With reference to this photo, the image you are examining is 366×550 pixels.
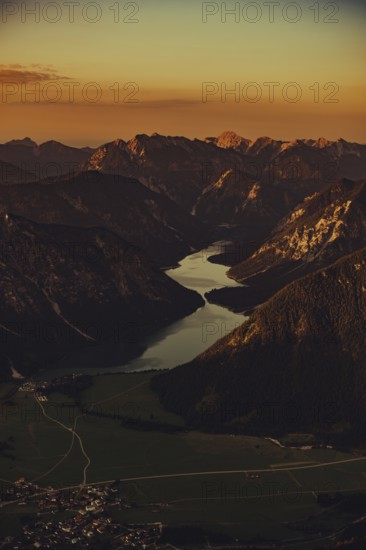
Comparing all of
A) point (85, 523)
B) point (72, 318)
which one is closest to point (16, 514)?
point (85, 523)

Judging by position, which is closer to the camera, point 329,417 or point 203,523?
point 203,523

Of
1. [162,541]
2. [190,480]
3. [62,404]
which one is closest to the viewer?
[162,541]

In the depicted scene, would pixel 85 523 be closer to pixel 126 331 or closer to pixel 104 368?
pixel 104 368

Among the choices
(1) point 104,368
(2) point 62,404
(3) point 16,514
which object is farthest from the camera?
(1) point 104,368

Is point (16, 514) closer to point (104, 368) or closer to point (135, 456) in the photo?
point (135, 456)

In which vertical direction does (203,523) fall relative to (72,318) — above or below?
below

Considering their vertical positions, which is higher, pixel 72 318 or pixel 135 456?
pixel 72 318

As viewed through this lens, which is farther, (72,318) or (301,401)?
(72,318)

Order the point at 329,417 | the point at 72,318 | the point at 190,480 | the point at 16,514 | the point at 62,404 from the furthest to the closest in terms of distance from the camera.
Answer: the point at 72,318, the point at 62,404, the point at 329,417, the point at 190,480, the point at 16,514

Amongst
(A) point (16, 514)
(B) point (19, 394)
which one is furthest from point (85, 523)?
(B) point (19, 394)
